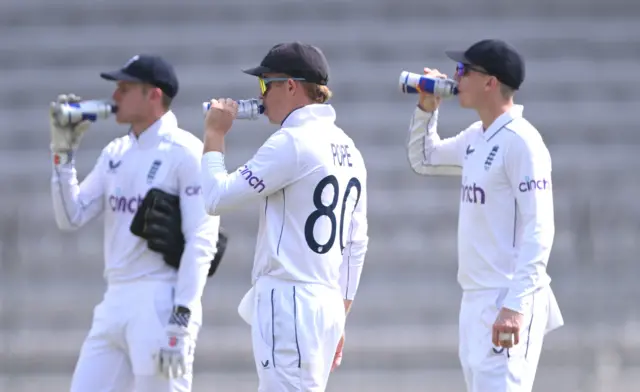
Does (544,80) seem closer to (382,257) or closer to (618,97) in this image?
(618,97)

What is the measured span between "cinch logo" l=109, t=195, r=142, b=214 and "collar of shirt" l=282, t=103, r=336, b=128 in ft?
3.58

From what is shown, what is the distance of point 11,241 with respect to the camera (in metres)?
9.55

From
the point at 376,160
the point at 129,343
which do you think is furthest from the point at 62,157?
the point at 376,160

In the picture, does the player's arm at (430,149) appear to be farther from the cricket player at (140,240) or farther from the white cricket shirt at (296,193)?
the cricket player at (140,240)

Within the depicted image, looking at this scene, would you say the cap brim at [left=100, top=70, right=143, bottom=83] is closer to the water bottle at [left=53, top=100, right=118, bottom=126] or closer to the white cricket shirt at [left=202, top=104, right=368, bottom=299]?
the water bottle at [left=53, top=100, right=118, bottom=126]

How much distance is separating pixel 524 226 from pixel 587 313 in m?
5.00

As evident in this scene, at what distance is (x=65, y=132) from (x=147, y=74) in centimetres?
45

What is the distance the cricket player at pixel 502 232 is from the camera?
4.89 m

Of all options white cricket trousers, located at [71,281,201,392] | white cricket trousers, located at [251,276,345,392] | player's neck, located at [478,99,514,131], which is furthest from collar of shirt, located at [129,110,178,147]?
player's neck, located at [478,99,514,131]

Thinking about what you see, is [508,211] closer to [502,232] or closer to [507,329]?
[502,232]

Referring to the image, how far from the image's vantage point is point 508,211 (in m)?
5.05

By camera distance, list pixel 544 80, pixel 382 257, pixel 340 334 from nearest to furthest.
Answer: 1. pixel 340 334
2. pixel 382 257
3. pixel 544 80

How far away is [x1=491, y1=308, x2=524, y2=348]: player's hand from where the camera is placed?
4805 millimetres

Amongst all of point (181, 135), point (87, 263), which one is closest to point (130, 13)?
point (87, 263)
